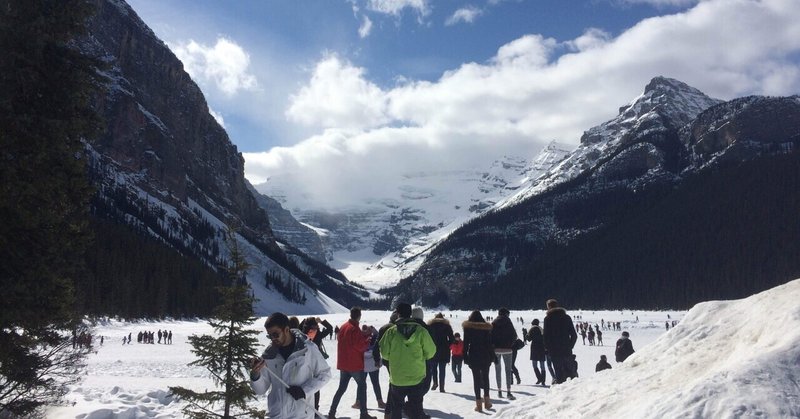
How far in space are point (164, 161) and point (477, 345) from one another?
152363mm

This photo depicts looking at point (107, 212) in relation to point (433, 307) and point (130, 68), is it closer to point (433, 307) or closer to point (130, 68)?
point (130, 68)

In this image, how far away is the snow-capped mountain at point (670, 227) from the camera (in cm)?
11219

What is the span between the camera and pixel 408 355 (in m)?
7.10

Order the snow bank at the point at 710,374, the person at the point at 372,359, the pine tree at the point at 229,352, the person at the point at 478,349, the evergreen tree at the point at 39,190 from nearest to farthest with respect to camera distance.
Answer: the snow bank at the point at 710,374, the pine tree at the point at 229,352, the evergreen tree at the point at 39,190, the person at the point at 478,349, the person at the point at 372,359

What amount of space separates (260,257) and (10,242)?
144 metres

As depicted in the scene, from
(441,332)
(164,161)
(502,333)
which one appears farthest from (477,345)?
(164,161)

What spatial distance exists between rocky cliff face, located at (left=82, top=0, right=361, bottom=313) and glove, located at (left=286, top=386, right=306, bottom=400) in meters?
105

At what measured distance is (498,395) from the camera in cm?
1197

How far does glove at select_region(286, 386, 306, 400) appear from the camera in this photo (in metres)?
5.24

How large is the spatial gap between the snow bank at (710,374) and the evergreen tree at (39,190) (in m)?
7.00

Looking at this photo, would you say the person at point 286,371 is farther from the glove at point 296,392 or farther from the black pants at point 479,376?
the black pants at point 479,376

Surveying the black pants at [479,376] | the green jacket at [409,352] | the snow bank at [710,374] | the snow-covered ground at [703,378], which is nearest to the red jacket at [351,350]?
the black pants at [479,376]

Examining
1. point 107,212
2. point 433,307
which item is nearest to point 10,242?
point 107,212

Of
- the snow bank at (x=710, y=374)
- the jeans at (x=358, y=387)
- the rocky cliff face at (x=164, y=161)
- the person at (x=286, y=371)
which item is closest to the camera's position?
the snow bank at (x=710, y=374)
